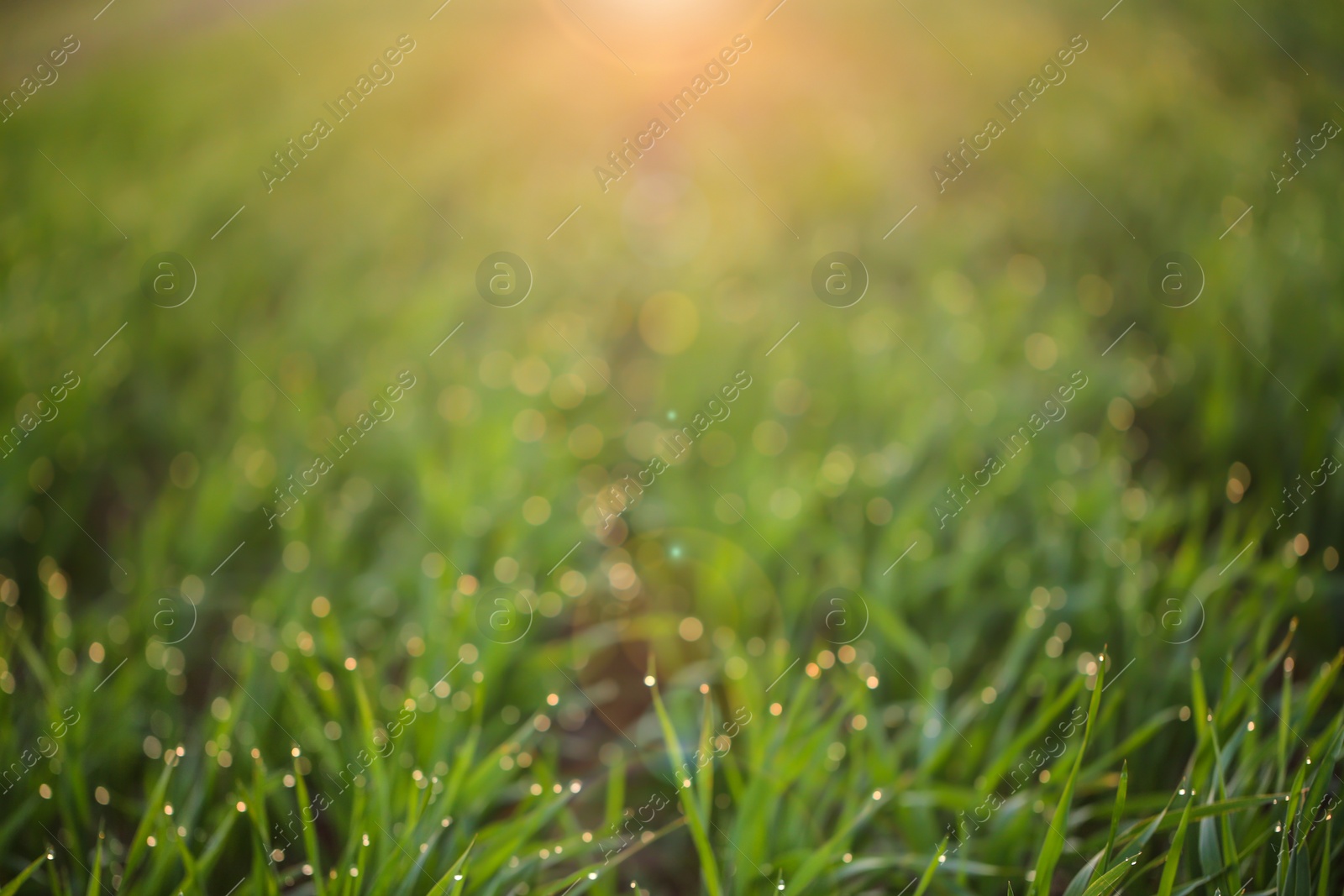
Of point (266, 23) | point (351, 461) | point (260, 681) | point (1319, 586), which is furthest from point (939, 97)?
point (266, 23)

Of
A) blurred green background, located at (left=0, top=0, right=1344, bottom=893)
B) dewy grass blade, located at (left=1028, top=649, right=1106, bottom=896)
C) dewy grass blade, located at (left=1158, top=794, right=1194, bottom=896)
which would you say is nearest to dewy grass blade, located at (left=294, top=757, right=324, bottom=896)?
blurred green background, located at (left=0, top=0, right=1344, bottom=893)

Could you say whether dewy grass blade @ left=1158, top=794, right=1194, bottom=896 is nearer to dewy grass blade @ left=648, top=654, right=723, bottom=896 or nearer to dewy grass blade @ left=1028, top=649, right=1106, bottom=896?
dewy grass blade @ left=1028, top=649, right=1106, bottom=896

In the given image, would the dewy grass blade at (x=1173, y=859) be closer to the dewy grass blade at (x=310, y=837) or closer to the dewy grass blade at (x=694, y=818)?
the dewy grass blade at (x=694, y=818)

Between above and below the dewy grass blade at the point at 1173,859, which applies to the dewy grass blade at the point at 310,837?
above

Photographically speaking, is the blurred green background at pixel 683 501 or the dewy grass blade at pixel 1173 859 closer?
the dewy grass blade at pixel 1173 859

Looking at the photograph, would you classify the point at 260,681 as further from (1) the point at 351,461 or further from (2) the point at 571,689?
(1) the point at 351,461

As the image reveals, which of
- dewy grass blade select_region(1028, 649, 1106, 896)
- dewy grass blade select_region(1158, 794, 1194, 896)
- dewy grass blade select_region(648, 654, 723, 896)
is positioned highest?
dewy grass blade select_region(648, 654, 723, 896)

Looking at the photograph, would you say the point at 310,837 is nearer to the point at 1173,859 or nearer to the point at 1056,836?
the point at 1056,836

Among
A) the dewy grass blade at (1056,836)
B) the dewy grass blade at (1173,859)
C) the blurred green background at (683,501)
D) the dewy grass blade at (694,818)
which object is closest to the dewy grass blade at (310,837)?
the blurred green background at (683,501)
